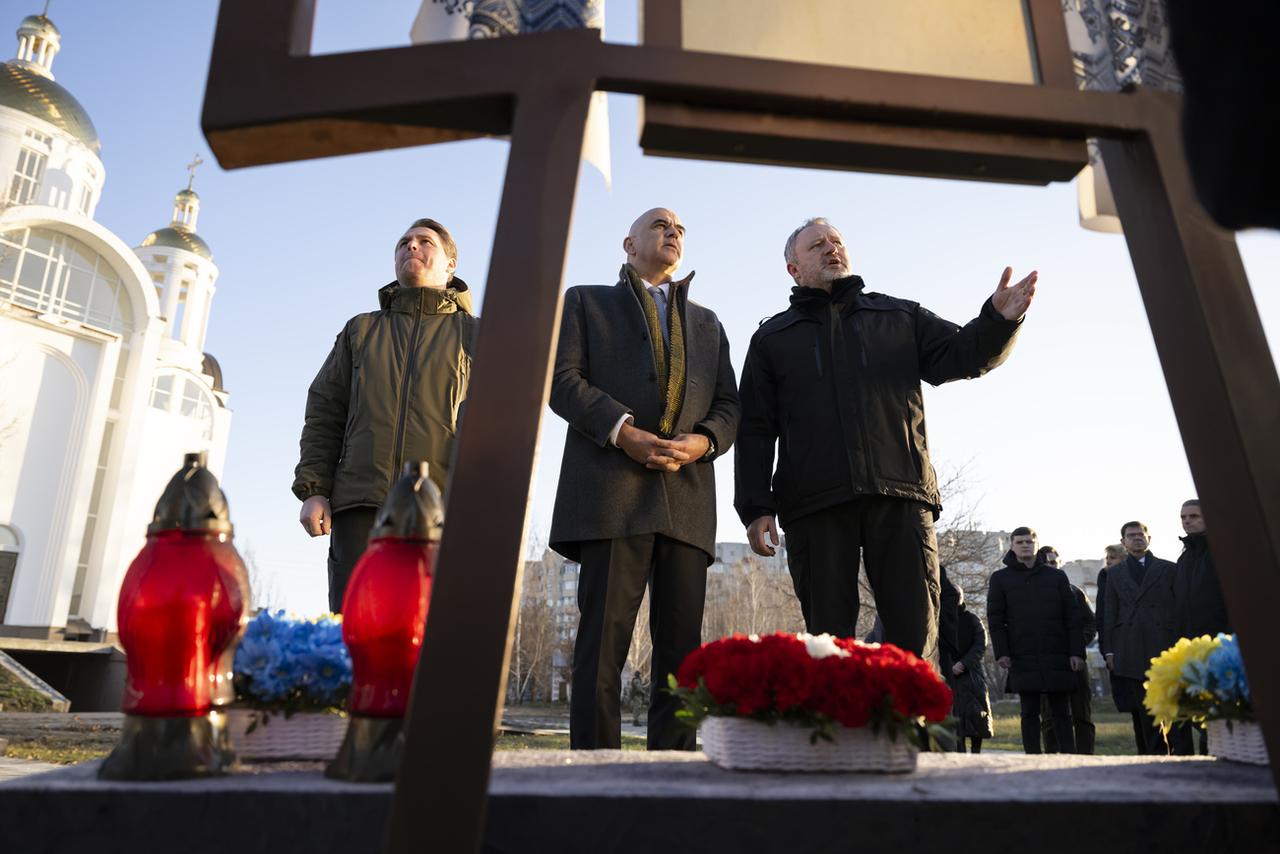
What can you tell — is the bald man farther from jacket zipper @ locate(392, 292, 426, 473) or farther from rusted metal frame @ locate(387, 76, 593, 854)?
rusted metal frame @ locate(387, 76, 593, 854)

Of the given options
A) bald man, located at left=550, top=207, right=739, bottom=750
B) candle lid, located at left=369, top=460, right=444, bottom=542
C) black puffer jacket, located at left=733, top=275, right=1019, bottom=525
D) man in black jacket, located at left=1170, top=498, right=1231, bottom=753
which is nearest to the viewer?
candle lid, located at left=369, top=460, right=444, bottom=542

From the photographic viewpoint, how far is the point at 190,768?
58.2 inches

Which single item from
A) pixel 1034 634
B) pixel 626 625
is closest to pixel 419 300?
pixel 626 625

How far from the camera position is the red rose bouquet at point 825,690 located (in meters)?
1.66

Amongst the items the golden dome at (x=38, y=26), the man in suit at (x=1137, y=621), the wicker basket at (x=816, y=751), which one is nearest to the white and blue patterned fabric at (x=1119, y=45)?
the wicker basket at (x=816, y=751)

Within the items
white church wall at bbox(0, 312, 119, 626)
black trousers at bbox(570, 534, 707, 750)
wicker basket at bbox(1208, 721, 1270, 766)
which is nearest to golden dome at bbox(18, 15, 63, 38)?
white church wall at bbox(0, 312, 119, 626)

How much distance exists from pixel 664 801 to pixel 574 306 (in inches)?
109

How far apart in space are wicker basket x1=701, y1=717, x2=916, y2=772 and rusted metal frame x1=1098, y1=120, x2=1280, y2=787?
573mm

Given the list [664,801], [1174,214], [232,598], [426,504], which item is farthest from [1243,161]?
[232,598]

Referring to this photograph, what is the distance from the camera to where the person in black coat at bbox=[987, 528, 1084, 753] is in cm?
822

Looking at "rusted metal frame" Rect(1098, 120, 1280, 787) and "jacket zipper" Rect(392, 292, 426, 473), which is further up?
"jacket zipper" Rect(392, 292, 426, 473)

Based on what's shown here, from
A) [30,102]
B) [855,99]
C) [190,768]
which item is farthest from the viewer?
[30,102]

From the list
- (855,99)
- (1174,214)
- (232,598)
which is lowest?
(232,598)

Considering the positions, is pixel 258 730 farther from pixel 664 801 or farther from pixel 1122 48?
pixel 1122 48
